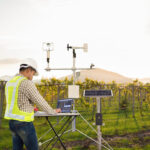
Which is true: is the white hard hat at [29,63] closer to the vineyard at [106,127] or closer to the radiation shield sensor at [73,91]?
the vineyard at [106,127]

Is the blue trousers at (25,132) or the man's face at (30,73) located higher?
the man's face at (30,73)

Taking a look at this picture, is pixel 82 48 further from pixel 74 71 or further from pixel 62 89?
pixel 62 89

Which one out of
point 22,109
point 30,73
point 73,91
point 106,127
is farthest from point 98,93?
point 106,127

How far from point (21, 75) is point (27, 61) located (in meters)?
0.20

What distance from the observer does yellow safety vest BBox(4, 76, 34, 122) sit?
2.67 metres

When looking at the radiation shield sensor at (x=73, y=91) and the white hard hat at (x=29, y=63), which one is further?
the radiation shield sensor at (x=73, y=91)

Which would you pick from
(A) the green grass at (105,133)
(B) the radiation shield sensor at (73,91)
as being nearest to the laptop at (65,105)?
(B) the radiation shield sensor at (73,91)

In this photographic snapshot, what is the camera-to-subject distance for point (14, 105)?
272 centimetres

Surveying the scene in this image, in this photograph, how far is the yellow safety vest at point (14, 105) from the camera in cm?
267

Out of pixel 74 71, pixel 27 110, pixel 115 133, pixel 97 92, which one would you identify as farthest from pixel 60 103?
pixel 115 133

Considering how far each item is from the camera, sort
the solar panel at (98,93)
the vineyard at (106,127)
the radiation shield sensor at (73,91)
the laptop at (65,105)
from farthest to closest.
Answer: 1. the vineyard at (106,127)
2. the radiation shield sensor at (73,91)
3. the solar panel at (98,93)
4. the laptop at (65,105)

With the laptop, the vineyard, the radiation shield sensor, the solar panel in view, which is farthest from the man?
the radiation shield sensor

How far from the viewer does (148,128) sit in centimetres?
901

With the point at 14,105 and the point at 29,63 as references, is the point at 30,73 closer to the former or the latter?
the point at 29,63
